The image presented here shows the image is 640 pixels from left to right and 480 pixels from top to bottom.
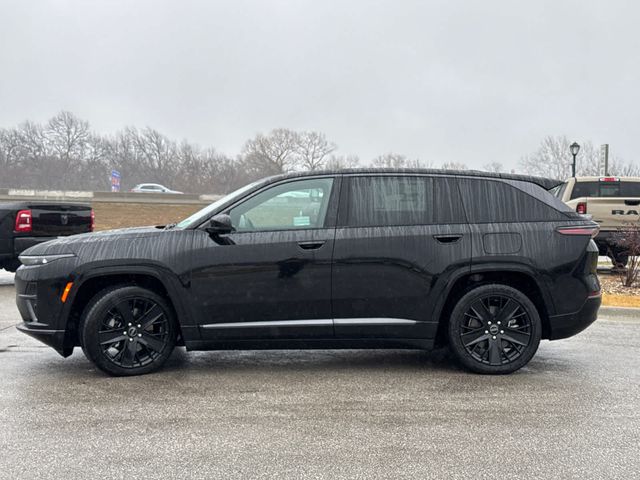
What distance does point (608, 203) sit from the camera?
11.5 m

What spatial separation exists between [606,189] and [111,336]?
11087 millimetres

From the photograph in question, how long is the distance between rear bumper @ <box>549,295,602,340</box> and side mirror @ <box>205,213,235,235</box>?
9.54 feet

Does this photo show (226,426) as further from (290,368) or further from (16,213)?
(16,213)

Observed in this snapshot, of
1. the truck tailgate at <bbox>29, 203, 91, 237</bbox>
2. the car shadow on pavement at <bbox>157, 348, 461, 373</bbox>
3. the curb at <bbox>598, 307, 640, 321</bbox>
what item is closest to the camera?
the car shadow on pavement at <bbox>157, 348, 461, 373</bbox>

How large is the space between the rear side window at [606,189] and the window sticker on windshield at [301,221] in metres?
9.27

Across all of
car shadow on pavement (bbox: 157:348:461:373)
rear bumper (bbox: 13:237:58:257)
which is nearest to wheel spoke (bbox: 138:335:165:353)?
car shadow on pavement (bbox: 157:348:461:373)

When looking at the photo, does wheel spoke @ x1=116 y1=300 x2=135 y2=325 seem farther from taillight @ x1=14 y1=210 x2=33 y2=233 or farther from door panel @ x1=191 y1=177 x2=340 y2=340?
taillight @ x1=14 y1=210 x2=33 y2=233

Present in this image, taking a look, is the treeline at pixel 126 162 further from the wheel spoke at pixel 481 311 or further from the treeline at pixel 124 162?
the wheel spoke at pixel 481 311

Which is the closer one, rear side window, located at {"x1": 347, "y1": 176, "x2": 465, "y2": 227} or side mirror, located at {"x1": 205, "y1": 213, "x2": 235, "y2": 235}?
side mirror, located at {"x1": 205, "y1": 213, "x2": 235, "y2": 235}

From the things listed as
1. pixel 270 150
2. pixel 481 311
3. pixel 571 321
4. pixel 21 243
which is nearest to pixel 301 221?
pixel 481 311

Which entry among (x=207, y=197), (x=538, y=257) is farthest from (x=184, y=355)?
(x=207, y=197)

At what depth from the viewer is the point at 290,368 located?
5051 millimetres

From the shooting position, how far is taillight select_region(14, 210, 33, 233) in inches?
358

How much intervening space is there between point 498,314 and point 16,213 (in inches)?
314
